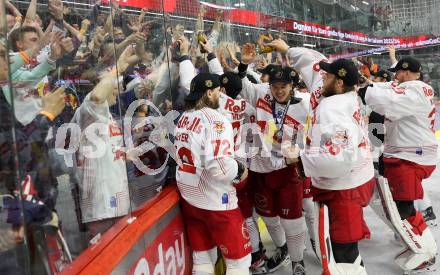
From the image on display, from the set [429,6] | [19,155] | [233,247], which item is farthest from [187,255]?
[429,6]

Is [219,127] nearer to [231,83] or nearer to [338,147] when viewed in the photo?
[338,147]

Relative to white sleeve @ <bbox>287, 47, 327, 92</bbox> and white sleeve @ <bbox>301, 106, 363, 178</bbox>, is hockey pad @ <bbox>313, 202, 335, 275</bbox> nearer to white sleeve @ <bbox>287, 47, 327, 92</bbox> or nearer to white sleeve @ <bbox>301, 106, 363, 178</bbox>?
white sleeve @ <bbox>301, 106, 363, 178</bbox>

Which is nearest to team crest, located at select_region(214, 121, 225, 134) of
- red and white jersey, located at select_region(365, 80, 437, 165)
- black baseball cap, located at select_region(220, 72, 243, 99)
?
black baseball cap, located at select_region(220, 72, 243, 99)

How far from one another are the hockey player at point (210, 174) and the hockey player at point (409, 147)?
3.23 feet

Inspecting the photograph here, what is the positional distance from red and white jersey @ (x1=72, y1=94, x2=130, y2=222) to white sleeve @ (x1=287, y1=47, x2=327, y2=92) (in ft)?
4.02

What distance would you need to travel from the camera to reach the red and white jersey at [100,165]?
1.45m

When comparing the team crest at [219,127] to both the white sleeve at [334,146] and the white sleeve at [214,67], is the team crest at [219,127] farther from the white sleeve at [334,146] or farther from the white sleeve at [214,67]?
the white sleeve at [214,67]

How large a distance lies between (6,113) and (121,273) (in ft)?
2.24

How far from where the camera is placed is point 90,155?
59.4 inches

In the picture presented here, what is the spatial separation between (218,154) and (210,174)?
13cm

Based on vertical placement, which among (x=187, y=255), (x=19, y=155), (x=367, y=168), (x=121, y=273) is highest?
(x=19, y=155)

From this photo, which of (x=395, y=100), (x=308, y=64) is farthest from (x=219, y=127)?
(x=395, y=100)

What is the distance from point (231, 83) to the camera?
100 inches

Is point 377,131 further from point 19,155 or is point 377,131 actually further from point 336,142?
point 19,155
